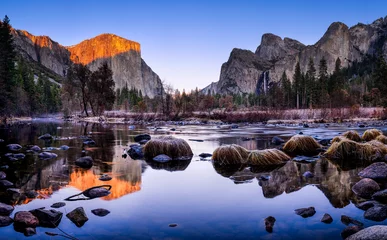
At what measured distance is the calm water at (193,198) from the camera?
17.2 feet

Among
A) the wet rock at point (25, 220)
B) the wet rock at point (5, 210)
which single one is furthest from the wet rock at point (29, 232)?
the wet rock at point (5, 210)

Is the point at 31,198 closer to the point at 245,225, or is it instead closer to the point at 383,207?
the point at 245,225

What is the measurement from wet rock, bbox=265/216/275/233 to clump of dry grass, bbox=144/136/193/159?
809 cm

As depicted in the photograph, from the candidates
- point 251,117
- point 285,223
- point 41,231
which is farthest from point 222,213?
point 251,117

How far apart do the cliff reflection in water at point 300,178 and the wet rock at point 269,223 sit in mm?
1683

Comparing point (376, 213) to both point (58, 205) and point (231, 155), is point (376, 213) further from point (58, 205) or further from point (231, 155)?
point (231, 155)

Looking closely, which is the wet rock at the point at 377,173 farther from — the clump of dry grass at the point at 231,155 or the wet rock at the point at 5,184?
the wet rock at the point at 5,184

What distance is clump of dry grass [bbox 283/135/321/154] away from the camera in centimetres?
1473

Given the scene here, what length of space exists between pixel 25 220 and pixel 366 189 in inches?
287

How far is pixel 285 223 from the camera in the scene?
5.58 metres

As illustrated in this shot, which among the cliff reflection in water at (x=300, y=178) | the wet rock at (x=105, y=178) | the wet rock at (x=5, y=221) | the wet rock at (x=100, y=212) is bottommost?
the cliff reflection in water at (x=300, y=178)

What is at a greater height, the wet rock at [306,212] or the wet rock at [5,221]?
the wet rock at [5,221]

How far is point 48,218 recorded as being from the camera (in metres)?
5.53

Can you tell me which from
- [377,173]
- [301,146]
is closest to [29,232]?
[377,173]
